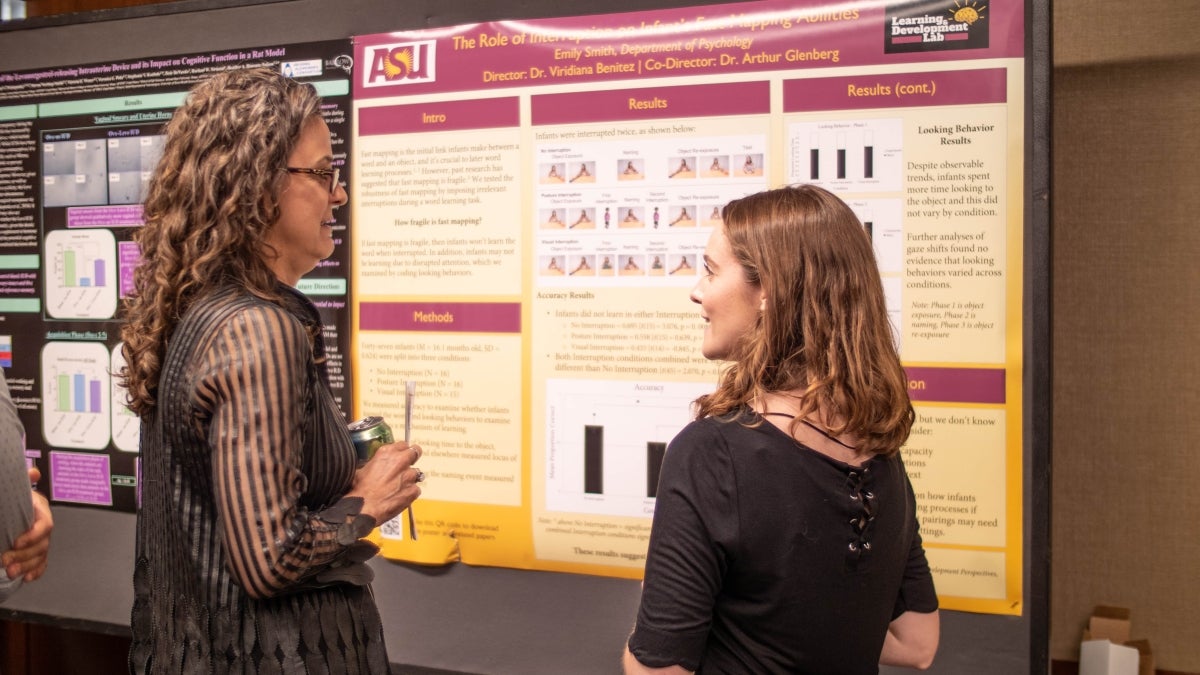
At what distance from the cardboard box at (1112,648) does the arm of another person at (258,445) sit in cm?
179

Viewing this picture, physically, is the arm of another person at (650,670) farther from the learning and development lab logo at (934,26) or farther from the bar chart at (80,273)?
the bar chart at (80,273)

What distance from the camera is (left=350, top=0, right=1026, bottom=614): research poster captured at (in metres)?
1.72

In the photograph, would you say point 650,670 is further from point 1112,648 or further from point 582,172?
point 1112,648

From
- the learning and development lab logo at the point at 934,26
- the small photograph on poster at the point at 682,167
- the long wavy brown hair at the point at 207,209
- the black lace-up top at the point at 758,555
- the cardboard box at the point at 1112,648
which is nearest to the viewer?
the black lace-up top at the point at 758,555

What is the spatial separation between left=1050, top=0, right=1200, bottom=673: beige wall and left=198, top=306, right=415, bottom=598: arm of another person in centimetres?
178

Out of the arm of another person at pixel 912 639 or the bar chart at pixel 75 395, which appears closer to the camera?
the arm of another person at pixel 912 639

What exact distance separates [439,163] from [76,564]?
1472 mm

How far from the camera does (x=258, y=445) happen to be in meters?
1.09

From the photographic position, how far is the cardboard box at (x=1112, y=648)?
1983 mm

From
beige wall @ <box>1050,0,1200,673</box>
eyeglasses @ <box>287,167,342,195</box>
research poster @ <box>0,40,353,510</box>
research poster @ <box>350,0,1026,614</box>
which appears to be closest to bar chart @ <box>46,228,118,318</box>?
research poster @ <box>0,40,353,510</box>

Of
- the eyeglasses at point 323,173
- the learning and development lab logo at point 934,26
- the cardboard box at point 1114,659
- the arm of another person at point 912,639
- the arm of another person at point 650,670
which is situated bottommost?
the cardboard box at point 1114,659

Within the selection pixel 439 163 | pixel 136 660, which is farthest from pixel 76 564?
pixel 439 163

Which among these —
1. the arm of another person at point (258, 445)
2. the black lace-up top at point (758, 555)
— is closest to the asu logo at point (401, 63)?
the arm of another person at point (258, 445)

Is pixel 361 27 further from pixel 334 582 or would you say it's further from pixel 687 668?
pixel 687 668
